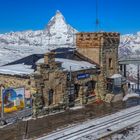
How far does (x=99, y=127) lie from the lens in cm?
2720

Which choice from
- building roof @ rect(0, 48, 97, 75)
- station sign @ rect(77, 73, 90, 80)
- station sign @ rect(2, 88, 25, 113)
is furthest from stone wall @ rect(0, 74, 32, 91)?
station sign @ rect(77, 73, 90, 80)

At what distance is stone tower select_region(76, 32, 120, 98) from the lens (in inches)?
1517

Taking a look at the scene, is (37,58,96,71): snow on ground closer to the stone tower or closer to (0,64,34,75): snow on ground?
the stone tower

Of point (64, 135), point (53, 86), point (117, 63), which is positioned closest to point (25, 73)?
point (53, 86)

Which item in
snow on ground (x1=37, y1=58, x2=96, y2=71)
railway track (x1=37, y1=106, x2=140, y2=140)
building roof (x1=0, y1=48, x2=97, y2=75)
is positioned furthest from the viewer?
snow on ground (x1=37, y1=58, x2=96, y2=71)

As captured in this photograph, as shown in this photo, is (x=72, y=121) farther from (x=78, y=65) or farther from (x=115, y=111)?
(x=78, y=65)

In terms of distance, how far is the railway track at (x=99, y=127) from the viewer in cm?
2486

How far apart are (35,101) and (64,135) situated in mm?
6426

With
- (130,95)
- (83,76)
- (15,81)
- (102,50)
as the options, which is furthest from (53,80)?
(130,95)

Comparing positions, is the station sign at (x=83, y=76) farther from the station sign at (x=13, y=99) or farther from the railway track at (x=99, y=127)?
the station sign at (x=13, y=99)

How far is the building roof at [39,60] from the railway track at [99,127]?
23.3 ft

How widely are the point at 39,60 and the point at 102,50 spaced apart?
7.12 m

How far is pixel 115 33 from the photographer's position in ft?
133

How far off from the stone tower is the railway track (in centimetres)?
753
